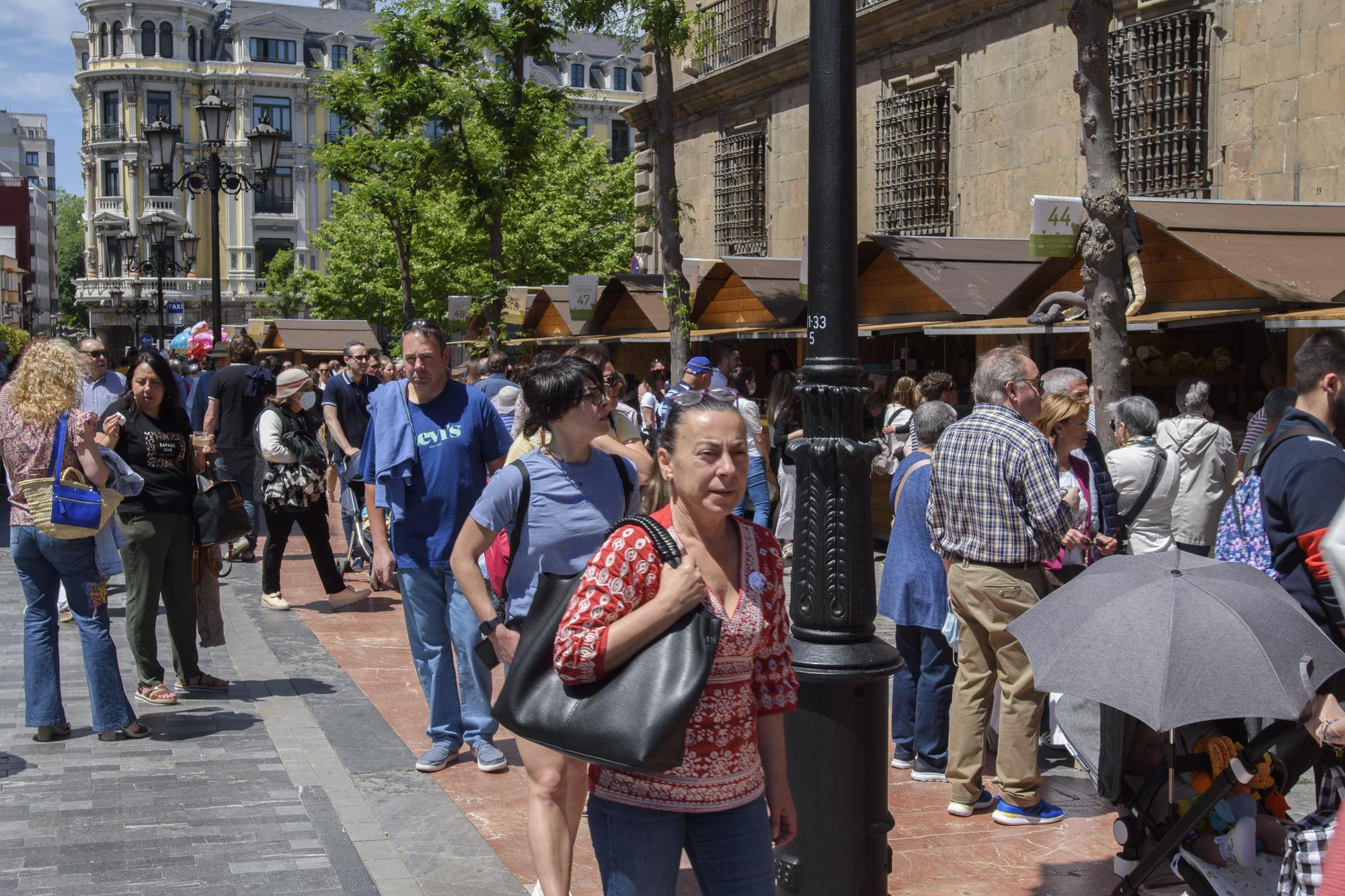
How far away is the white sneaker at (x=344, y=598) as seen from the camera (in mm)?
10430

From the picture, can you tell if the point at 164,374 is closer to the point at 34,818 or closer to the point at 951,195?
the point at 34,818

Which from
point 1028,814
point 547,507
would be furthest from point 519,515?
point 1028,814

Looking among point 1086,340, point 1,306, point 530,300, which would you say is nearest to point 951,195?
point 1086,340

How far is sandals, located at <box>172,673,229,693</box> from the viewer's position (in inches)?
301

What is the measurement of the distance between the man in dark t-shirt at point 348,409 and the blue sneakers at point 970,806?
7153 mm

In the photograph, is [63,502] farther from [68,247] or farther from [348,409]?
[68,247]

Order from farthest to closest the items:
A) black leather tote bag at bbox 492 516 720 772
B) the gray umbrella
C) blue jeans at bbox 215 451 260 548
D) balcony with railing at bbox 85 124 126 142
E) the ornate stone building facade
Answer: balcony with railing at bbox 85 124 126 142, the ornate stone building facade, blue jeans at bbox 215 451 260 548, the gray umbrella, black leather tote bag at bbox 492 516 720 772

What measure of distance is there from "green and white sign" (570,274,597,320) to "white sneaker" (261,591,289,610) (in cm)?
1051

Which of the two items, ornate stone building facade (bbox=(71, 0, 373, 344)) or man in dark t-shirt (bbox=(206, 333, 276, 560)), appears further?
ornate stone building facade (bbox=(71, 0, 373, 344))

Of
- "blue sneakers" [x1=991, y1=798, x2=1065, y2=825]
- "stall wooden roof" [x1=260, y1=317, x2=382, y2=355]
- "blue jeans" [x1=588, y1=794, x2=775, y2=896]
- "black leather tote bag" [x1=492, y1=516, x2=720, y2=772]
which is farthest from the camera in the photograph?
"stall wooden roof" [x1=260, y1=317, x2=382, y2=355]

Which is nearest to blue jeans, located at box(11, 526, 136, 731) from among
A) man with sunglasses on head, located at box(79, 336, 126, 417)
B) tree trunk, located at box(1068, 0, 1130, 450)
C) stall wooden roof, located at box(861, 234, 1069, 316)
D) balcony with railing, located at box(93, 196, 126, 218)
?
man with sunglasses on head, located at box(79, 336, 126, 417)

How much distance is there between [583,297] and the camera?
67.2 ft

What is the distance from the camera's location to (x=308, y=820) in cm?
557

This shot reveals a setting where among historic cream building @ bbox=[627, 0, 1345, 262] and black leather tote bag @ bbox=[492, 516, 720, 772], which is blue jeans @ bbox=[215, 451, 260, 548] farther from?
black leather tote bag @ bbox=[492, 516, 720, 772]
